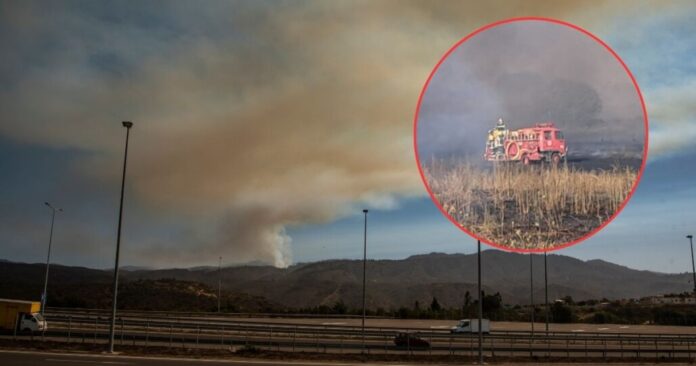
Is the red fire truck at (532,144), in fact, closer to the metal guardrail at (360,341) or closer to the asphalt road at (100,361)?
the asphalt road at (100,361)

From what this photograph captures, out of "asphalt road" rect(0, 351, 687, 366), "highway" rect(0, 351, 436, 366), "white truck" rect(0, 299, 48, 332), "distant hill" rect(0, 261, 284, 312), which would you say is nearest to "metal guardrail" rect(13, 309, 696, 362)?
"white truck" rect(0, 299, 48, 332)

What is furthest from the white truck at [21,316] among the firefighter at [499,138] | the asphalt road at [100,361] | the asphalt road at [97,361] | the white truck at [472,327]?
the firefighter at [499,138]

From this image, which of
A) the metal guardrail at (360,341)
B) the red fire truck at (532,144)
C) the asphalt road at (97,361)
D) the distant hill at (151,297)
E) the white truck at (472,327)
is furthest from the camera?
the distant hill at (151,297)

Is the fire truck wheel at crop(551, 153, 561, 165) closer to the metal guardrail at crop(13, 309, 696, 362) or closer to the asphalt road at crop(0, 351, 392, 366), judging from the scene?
the asphalt road at crop(0, 351, 392, 366)

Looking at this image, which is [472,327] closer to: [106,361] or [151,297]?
[106,361]

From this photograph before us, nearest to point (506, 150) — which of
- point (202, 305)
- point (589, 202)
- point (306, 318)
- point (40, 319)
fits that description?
point (589, 202)

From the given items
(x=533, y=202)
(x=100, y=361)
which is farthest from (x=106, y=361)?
(x=533, y=202)
